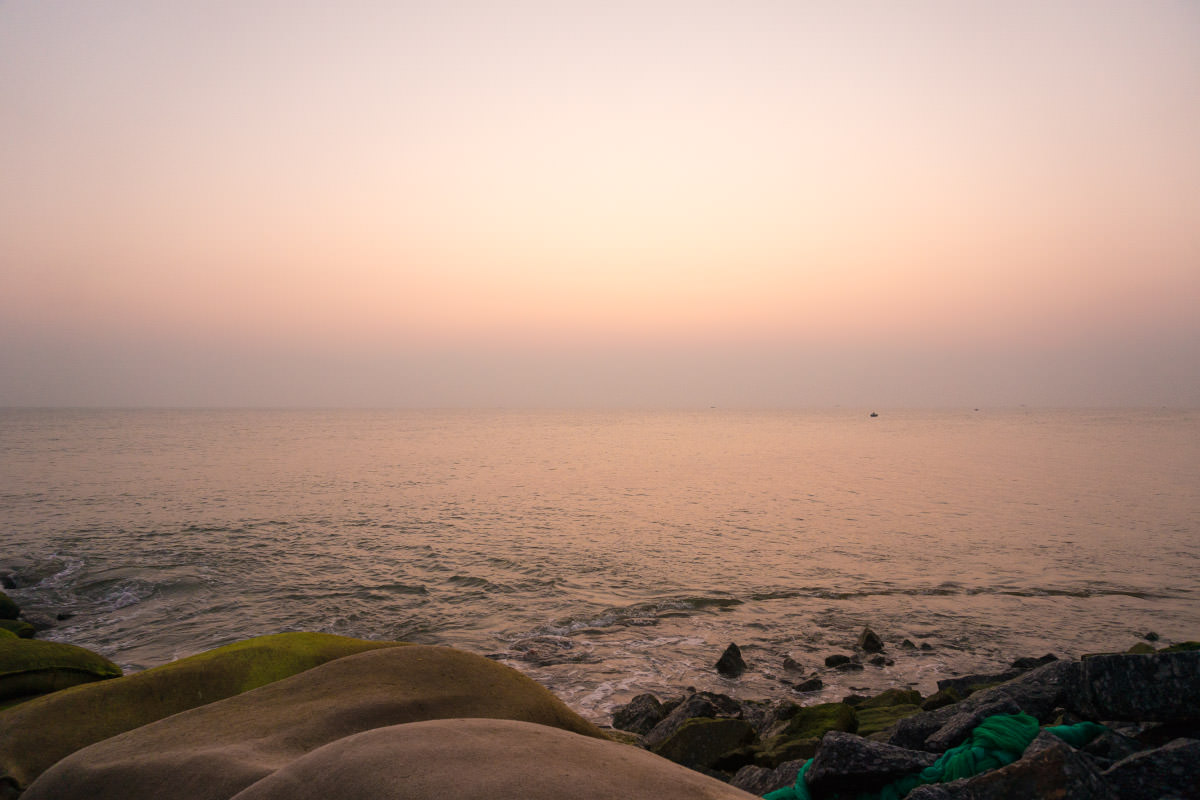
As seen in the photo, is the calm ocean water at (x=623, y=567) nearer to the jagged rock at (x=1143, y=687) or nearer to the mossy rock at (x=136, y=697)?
the mossy rock at (x=136, y=697)

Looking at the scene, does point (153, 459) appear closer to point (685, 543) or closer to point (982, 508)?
point (685, 543)

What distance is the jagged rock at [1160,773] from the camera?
9.63ft

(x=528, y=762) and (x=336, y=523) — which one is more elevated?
(x=528, y=762)

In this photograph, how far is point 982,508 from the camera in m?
29.8

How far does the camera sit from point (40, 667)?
256 inches

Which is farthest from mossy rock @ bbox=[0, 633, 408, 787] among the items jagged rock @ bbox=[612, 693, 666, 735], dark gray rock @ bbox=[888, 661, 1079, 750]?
jagged rock @ bbox=[612, 693, 666, 735]

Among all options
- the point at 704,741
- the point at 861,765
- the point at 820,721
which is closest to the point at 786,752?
the point at 704,741

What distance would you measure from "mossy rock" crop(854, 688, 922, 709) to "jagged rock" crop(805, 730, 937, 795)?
18.4ft

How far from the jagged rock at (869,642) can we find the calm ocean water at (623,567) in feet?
0.80

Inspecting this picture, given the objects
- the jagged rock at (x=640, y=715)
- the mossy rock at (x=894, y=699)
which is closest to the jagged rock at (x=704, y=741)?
the jagged rock at (x=640, y=715)

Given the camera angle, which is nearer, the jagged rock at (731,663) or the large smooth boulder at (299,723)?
the large smooth boulder at (299,723)

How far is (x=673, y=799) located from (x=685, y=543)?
20.6 meters

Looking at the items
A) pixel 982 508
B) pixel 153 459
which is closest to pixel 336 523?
pixel 982 508

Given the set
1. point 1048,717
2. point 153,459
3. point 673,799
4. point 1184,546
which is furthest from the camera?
point 153,459
